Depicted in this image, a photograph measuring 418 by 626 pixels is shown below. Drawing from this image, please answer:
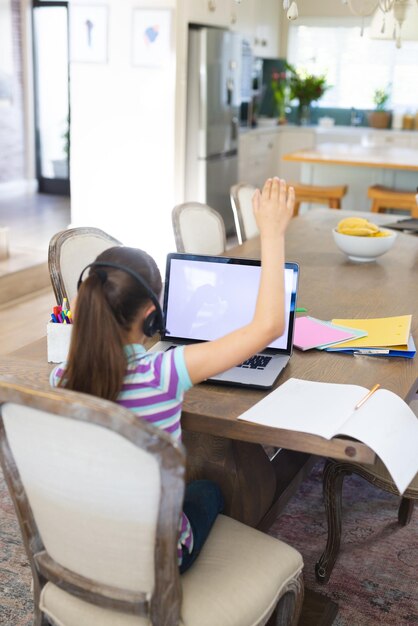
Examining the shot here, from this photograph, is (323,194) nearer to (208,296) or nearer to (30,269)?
(30,269)

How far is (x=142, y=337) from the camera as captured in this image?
1481 mm

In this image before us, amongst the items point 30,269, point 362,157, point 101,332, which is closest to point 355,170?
point 362,157

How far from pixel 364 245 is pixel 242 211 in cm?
89

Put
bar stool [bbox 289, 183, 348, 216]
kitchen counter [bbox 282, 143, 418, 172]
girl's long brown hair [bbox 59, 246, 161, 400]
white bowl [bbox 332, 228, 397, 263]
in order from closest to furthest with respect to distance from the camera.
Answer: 1. girl's long brown hair [bbox 59, 246, 161, 400]
2. white bowl [bbox 332, 228, 397, 263]
3. kitchen counter [bbox 282, 143, 418, 172]
4. bar stool [bbox 289, 183, 348, 216]

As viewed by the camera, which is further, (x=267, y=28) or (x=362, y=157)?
(x=267, y=28)

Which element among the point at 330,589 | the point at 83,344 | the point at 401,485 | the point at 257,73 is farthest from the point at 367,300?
the point at 257,73

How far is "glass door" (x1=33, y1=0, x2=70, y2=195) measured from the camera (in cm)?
819

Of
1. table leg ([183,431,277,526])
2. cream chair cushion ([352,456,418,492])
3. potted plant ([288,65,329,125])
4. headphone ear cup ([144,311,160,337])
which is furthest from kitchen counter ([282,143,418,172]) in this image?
headphone ear cup ([144,311,160,337])

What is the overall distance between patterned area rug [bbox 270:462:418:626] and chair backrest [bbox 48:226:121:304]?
3.41ft

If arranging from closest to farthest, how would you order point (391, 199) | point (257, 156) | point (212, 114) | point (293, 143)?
point (391, 199) < point (212, 114) < point (257, 156) < point (293, 143)

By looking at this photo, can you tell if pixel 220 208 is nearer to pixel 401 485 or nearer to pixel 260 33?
pixel 260 33

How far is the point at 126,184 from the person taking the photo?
19.5 ft

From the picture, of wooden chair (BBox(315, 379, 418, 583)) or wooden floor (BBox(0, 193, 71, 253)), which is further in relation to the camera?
wooden floor (BBox(0, 193, 71, 253))

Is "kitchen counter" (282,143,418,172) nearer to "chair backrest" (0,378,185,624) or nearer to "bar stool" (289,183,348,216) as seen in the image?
"bar stool" (289,183,348,216)
